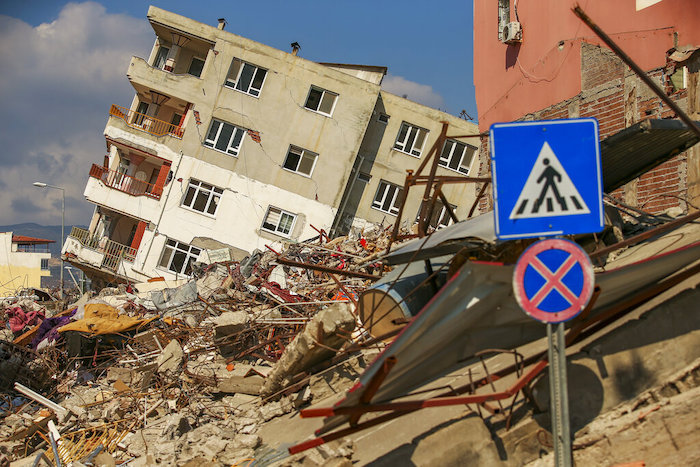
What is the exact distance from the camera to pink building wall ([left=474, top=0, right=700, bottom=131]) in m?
9.18

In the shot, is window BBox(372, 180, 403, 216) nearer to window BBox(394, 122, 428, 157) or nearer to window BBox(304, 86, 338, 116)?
window BBox(394, 122, 428, 157)

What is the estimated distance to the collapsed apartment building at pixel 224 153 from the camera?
1137 inches

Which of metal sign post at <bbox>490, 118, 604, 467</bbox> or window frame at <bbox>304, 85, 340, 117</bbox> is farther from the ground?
window frame at <bbox>304, 85, 340, 117</bbox>

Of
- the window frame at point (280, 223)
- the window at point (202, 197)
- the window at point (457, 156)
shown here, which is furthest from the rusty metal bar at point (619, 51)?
the window at point (457, 156)

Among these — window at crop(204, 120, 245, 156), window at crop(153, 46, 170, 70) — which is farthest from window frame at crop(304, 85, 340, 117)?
window at crop(153, 46, 170, 70)

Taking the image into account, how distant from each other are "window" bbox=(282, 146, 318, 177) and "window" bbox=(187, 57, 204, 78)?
7.26 metres

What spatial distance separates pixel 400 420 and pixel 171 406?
445 centimetres

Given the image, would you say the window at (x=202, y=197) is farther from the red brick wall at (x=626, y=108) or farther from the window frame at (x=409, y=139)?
the red brick wall at (x=626, y=108)

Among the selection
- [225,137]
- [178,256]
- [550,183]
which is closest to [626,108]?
[550,183]

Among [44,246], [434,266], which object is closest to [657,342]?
[434,266]

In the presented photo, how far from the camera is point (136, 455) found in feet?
23.1

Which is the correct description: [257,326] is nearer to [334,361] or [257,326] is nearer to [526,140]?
[334,361]

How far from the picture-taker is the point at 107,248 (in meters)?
29.4

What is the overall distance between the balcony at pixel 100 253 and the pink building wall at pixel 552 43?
67.6 feet
